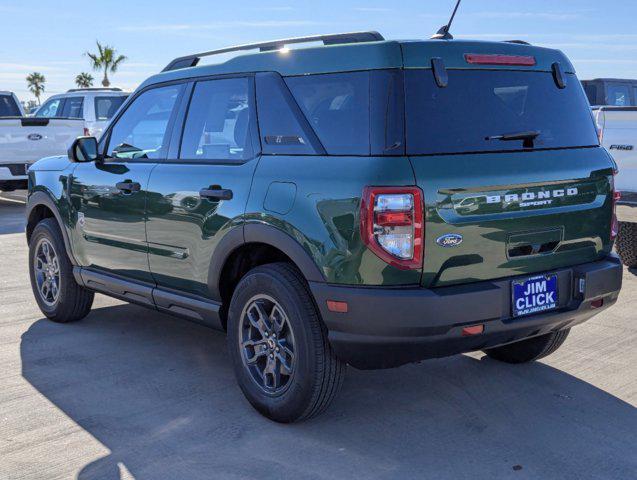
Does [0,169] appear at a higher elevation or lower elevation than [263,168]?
lower

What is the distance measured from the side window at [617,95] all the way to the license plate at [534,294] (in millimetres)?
15529

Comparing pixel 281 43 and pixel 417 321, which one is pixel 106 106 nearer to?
pixel 281 43

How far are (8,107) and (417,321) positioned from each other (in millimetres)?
13549

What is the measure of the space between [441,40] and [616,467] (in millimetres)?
2039

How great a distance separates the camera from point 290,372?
13.4 ft

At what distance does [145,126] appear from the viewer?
209 inches

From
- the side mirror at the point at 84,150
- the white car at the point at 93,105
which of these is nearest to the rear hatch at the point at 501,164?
the side mirror at the point at 84,150

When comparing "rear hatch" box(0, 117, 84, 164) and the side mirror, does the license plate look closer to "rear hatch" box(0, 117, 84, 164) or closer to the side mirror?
the side mirror

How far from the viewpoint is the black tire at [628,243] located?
7621 mm

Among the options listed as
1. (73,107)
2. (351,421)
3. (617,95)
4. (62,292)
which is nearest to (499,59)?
(351,421)

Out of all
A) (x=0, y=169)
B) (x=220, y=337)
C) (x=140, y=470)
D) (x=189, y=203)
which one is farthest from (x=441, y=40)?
(x=0, y=169)

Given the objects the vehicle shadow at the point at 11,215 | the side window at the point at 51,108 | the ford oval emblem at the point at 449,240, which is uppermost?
the side window at the point at 51,108

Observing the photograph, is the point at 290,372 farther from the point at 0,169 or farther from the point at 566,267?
the point at 0,169

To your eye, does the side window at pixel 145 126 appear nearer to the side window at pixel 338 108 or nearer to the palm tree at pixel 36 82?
the side window at pixel 338 108
